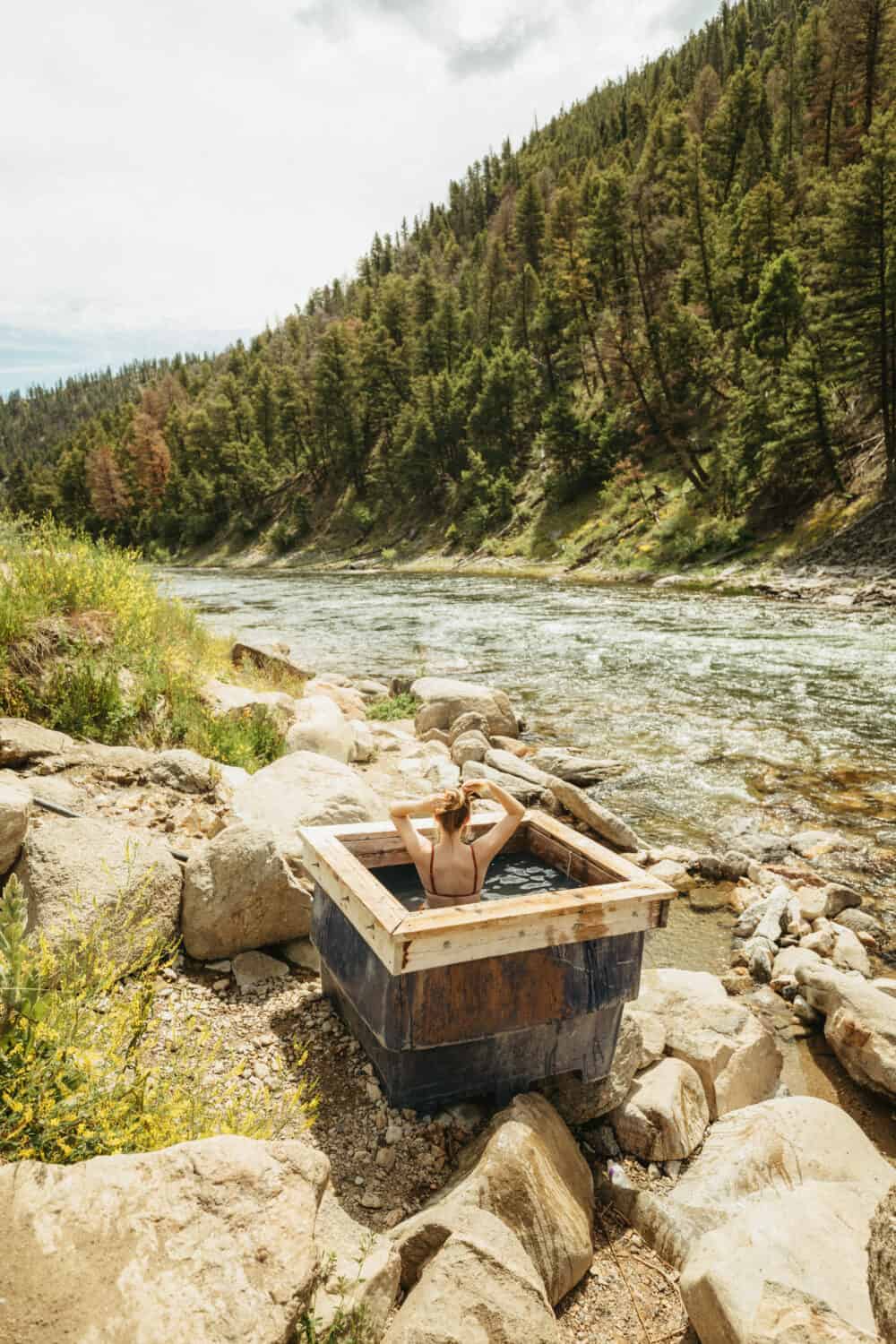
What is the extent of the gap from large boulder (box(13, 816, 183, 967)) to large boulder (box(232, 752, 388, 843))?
44.6 inches

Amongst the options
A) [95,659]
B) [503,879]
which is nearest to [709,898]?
[503,879]

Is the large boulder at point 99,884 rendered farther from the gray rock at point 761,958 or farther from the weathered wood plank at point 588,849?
the gray rock at point 761,958

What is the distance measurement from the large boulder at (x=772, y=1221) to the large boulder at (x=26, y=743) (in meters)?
4.87

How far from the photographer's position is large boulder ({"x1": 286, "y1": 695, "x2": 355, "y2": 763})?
8.96 meters

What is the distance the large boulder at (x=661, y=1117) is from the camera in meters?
3.91

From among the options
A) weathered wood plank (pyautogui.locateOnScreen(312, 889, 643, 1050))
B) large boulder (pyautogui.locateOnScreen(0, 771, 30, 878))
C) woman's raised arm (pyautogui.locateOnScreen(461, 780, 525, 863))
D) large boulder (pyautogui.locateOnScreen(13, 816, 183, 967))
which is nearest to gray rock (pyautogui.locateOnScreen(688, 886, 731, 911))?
woman's raised arm (pyautogui.locateOnScreen(461, 780, 525, 863))

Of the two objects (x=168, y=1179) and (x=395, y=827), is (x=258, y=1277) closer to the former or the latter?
(x=168, y=1179)

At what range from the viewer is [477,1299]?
248cm

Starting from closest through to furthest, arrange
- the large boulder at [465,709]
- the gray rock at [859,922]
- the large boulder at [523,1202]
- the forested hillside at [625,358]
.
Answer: the large boulder at [523,1202]
the gray rock at [859,922]
the large boulder at [465,709]
the forested hillside at [625,358]

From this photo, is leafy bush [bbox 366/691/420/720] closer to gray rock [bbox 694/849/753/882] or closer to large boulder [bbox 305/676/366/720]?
large boulder [bbox 305/676/366/720]

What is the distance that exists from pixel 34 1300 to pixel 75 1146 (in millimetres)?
742

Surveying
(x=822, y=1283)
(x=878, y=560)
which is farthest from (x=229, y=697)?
(x=878, y=560)

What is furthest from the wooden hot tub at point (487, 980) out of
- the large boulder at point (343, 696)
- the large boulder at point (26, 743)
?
the large boulder at point (343, 696)

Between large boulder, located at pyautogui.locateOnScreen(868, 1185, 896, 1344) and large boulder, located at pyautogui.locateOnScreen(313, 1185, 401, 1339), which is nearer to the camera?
large boulder, located at pyautogui.locateOnScreen(868, 1185, 896, 1344)
